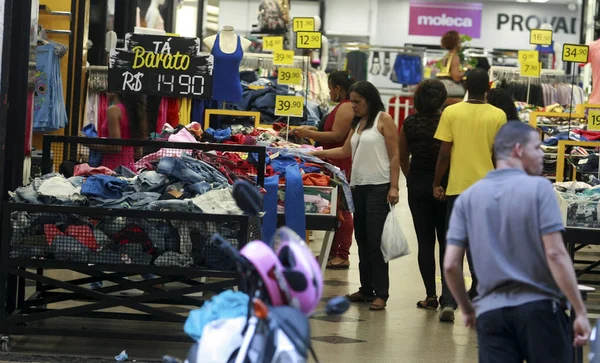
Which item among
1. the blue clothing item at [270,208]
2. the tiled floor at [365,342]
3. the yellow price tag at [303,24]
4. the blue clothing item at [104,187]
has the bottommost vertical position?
the tiled floor at [365,342]

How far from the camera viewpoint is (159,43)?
785 cm

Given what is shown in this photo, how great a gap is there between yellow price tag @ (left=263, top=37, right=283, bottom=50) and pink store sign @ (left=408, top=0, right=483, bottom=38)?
54.1 feet

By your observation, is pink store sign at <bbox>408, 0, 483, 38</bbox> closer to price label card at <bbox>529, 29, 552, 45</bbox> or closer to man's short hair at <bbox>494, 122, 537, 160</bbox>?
price label card at <bbox>529, 29, 552, 45</bbox>

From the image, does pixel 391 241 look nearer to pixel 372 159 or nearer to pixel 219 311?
pixel 372 159

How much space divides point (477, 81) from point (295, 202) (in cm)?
141

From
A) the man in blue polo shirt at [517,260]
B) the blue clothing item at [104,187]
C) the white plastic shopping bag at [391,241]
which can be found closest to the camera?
the man in blue polo shirt at [517,260]

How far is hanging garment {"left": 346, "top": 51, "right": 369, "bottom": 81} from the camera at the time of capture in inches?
827

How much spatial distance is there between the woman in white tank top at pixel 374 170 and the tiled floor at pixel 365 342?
332 millimetres

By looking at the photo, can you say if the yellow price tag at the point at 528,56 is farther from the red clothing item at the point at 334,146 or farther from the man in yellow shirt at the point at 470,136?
the man in yellow shirt at the point at 470,136

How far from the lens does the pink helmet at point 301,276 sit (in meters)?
2.93

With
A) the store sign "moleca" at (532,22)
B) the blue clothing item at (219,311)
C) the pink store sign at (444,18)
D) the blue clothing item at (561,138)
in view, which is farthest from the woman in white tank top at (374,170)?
the store sign "moleca" at (532,22)

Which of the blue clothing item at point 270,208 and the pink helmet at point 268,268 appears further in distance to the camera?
the blue clothing item at point 270,208

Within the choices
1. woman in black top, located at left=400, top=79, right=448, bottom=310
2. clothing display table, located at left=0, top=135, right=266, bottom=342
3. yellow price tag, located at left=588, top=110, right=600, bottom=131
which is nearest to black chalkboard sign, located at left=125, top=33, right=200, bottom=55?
woman in black top, located at left=400, top=79, right=448, bottom=310

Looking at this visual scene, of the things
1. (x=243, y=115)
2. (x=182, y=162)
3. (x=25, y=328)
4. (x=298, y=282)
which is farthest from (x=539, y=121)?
(x=298, y=282)
